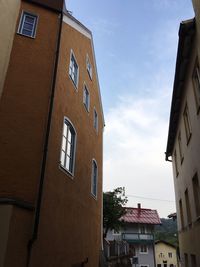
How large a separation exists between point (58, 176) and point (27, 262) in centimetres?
272

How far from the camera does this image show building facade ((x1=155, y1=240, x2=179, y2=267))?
144 feet

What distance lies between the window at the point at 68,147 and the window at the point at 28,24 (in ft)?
11.3

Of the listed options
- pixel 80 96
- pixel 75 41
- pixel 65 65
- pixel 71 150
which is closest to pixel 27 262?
pixel 71 150

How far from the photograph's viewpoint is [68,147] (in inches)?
376

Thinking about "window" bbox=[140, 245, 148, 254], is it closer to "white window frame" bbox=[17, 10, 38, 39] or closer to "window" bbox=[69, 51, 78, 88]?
"window" bbox=[69, 51, 78, 88]

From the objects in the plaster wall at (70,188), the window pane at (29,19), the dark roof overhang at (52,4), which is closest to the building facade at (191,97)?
the plaster wall at (70,188)

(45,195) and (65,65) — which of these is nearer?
(45,195)

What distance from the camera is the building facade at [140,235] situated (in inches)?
1442

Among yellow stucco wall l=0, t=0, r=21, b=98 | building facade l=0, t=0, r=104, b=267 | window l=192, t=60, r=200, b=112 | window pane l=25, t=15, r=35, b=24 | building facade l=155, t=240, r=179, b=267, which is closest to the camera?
building facade l=0, t=0, r=104, b=267

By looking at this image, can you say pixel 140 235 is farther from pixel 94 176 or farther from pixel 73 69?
pixel 73 69

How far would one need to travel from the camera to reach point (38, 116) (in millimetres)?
7676


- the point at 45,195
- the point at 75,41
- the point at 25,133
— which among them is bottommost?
the point at 45,195

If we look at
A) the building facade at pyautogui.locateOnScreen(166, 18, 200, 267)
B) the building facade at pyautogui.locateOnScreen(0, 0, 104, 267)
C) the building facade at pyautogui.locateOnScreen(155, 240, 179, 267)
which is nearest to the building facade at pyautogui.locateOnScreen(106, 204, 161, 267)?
the building facade at pyautogui.locateOnScreen(155, 240, 179, 267)

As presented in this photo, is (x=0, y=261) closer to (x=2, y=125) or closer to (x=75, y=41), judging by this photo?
(x=2, y=125)
